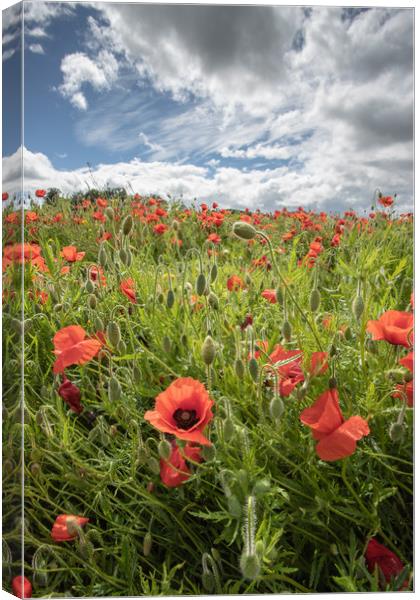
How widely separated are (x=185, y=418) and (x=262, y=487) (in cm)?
17

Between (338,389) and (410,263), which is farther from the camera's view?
(410,263)

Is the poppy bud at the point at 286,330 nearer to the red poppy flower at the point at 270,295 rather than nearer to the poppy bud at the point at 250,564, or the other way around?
the red poppy flower at the point at 270,295

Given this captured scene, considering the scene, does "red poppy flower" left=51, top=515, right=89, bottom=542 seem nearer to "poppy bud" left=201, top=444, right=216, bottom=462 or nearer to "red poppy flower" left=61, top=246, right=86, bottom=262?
"poppy bud" left=201, top=444, right=216, bottom=462

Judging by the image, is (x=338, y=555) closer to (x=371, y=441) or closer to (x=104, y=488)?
(x=371, y=441)

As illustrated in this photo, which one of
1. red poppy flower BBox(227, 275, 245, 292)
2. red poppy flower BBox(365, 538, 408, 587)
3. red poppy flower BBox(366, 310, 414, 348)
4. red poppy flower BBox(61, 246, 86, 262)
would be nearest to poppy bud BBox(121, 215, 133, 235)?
red poppy flower BBox(61, 246, 86, 262)

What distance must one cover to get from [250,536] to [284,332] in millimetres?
328

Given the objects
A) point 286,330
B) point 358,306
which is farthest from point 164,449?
point 358,306

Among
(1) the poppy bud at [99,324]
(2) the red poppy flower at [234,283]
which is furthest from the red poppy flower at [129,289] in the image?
(2) the red poppy flower at [234,283]

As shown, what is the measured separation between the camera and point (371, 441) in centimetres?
102

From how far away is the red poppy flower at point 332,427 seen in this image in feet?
2.93

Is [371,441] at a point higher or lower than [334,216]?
lower

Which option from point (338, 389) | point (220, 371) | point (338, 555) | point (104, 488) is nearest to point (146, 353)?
point (220, 371)

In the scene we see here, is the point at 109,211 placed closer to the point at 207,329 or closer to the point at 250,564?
the point at 207,329

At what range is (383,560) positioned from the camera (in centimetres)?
99
